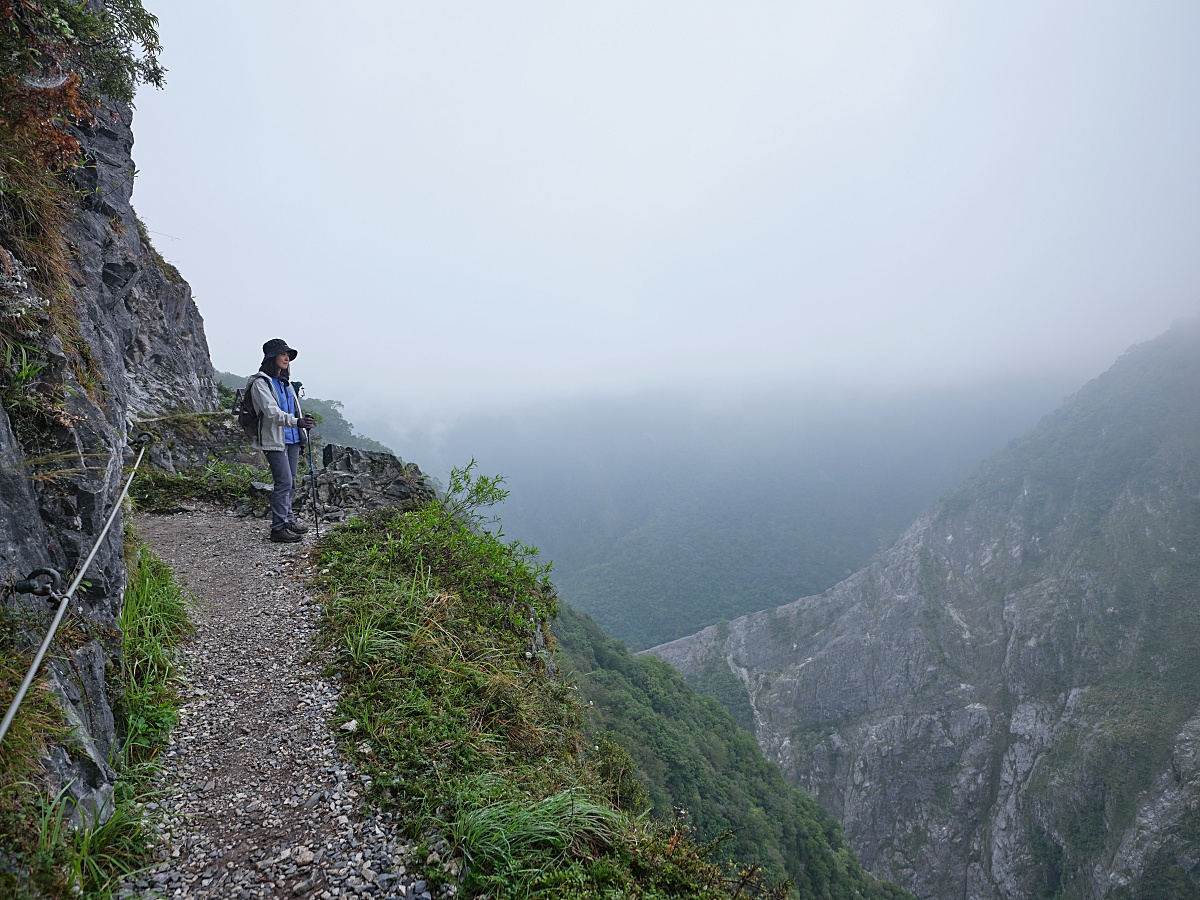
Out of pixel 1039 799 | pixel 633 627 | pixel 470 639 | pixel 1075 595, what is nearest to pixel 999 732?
pixel 1039 799

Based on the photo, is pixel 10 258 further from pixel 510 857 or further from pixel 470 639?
pixel 510 857

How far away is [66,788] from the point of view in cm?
304

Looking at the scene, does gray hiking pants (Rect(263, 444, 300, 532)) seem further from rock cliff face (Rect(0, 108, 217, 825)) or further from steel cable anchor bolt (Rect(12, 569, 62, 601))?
steel cable anchor bolt (Rect(12, 569, 62, 601))

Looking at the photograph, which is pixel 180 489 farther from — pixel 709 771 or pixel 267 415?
pixel 709 771

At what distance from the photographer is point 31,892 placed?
2.43 metres

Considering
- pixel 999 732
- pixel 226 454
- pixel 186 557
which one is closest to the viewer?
pixel 186 557

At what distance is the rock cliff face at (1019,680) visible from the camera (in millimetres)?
77375

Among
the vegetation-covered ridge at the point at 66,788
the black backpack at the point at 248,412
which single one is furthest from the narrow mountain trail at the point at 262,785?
the black backpack at the point at 248,412

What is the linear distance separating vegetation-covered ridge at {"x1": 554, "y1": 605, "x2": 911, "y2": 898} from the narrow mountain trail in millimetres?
36545

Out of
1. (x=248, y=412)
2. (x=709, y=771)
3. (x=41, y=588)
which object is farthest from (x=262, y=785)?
(x=709, y=771)

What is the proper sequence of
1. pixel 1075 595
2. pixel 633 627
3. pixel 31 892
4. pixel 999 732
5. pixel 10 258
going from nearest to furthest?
pixel 31 892 < pixel 10 258 < pixel 999 732 < pixel 1075 595 < pixel 633 627

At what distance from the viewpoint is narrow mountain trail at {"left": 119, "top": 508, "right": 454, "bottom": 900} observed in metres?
3.21

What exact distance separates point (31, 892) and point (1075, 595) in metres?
155

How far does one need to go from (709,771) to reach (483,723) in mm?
61001
